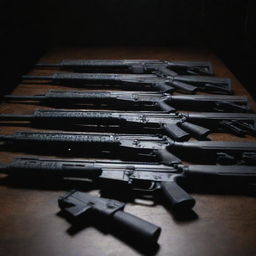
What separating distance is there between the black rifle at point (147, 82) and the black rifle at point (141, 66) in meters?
0.19

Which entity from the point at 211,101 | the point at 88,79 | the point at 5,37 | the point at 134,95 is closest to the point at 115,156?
the point at 134,95

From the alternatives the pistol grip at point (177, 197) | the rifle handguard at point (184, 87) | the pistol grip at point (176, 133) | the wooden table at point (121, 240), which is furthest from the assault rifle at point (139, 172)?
the rifle handguard at point (184, 87)

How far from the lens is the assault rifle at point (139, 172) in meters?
2.06

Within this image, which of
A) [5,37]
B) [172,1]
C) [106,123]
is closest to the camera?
[106,123]

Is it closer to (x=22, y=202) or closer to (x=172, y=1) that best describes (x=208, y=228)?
(x=22, y=202)

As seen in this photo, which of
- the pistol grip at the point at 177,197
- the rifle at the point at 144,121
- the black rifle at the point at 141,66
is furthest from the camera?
the black rifle at the point at 141,66

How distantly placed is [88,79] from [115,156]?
58.4 inches

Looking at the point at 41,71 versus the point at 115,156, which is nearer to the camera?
the point at 115,156

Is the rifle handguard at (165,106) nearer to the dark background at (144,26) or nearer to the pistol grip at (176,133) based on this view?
the pistol grip at (176,133)

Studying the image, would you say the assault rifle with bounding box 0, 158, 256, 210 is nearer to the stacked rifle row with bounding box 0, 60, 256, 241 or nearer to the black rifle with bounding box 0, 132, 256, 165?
the stacked rifle row with bounding box 0, 60, 256, 241

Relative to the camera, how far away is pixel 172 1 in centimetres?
484

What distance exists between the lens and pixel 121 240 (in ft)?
5.87

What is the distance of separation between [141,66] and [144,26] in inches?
52.8

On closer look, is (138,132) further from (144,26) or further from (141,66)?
(144,26)
